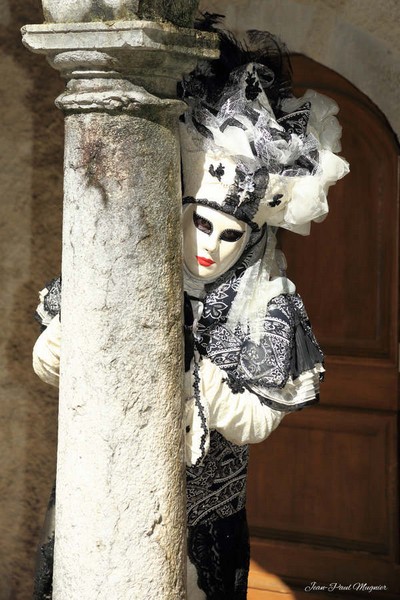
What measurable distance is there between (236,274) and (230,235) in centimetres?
15

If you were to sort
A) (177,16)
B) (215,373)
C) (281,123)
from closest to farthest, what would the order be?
1. (177,16)
2. (215,373)
3. (281,123)

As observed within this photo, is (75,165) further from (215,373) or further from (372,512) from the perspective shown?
(372,512)

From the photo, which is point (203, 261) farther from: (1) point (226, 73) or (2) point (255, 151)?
(1) point (226, 73)

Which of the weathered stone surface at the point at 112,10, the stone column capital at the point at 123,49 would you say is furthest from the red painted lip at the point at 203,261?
the weathered stone surface at the point at 112,10

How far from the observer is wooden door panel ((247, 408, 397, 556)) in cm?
448

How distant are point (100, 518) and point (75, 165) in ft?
2.72

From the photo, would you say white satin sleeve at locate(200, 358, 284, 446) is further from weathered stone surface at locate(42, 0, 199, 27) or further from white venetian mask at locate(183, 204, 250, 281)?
weathered stone surface at locate(42, 0, 199, 27)

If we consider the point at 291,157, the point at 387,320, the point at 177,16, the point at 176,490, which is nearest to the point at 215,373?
the point at 176,490

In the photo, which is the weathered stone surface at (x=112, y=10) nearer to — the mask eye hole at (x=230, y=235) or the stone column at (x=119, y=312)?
the stone column at (x=119, y=312)

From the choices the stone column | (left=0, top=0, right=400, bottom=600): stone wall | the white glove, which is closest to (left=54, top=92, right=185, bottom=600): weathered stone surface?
the stone column

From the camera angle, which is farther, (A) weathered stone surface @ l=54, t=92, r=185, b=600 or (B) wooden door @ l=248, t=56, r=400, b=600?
(B) wooden door @ l=248, t=56, r=400, b=600

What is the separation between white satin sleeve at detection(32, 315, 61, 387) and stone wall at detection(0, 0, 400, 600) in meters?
1.37

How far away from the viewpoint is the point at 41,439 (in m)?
4.66

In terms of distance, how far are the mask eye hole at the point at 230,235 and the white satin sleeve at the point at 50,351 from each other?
1.68ft
